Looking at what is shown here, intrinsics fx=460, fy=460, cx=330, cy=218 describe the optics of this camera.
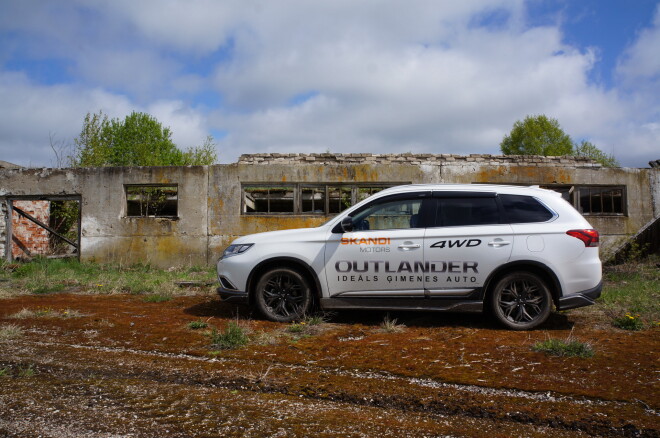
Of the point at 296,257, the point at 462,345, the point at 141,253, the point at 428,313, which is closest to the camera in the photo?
the point at 462,345

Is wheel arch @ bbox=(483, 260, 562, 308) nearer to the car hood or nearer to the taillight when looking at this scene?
the taillight

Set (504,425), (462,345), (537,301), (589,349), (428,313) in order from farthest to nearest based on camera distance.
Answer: (428,313), (537,301), (462,345), (589,349), (504,425)

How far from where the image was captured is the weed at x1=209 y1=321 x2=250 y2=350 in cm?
471

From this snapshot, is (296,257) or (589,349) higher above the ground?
(296,257)

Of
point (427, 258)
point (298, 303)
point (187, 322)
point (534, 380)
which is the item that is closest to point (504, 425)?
point (534, 380)

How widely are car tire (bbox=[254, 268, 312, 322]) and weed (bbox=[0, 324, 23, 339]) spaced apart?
2692 millimetres

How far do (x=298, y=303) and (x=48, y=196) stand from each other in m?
9.93

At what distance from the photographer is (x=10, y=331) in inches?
203

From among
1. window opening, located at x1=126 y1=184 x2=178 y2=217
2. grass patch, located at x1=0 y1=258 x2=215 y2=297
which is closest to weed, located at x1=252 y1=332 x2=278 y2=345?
grass patch, located at x1=0 y1=258 x2=215 y2=297

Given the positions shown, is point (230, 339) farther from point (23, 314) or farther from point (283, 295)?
point (23, 314)

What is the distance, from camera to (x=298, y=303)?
5855 millimetres

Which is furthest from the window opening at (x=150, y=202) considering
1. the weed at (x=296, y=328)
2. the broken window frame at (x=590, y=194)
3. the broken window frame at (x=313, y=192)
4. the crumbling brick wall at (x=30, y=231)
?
the broken window frame at (x=590, y=194)

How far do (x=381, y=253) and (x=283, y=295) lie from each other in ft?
4.51

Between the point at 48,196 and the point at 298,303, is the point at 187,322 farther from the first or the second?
the point at 48,196
